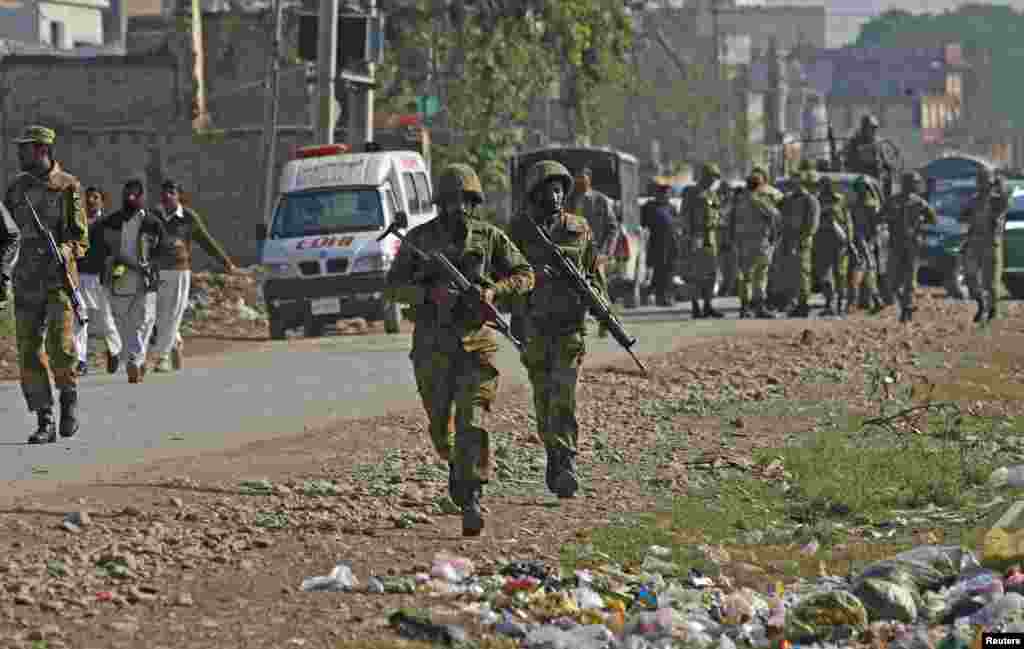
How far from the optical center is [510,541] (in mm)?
11273

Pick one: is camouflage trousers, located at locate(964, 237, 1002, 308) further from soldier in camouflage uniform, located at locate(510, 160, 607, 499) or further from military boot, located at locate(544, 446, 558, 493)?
military boot, located at locate(544, 446, 558, 493)

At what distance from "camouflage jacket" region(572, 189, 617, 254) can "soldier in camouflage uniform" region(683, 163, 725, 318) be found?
12.4 feet

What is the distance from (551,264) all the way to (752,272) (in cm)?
1598

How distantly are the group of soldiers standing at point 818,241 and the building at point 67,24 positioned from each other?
3183 centimetres

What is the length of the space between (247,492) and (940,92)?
17465 centimetres

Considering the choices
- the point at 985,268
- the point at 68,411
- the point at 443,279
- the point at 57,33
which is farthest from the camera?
the point at 57,33

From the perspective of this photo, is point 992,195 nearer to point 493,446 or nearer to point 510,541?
point 493,446

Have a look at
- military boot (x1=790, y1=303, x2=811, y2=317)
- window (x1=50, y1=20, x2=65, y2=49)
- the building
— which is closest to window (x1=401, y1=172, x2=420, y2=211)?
military boot (x1=790, y1=303, x2=811, y2=317)

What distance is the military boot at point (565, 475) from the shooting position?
12727 mm

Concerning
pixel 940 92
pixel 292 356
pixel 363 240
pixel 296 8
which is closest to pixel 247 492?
pixel 292 356

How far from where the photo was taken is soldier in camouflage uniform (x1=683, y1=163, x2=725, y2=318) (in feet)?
93.8

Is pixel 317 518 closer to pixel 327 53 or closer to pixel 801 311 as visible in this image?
pixel 801 311

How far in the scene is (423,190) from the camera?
28922 mm

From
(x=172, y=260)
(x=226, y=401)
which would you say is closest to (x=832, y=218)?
(x=172, y=260)
